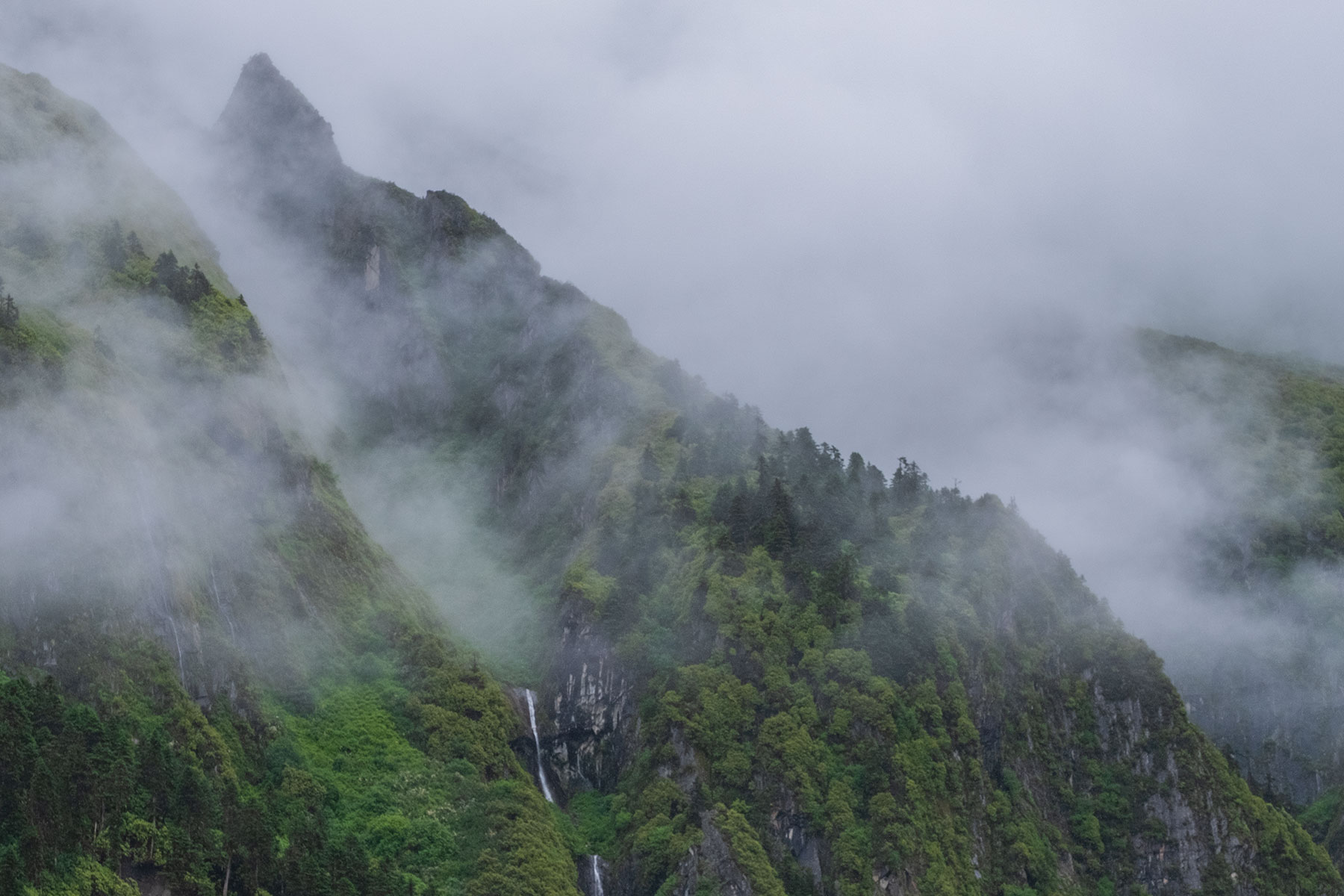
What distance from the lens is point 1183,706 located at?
17425 centimetres

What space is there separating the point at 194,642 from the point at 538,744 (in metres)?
42.1

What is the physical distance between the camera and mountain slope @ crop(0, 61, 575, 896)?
106 meters

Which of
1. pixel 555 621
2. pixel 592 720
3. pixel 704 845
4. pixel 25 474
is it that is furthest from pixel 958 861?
pixel 25 474

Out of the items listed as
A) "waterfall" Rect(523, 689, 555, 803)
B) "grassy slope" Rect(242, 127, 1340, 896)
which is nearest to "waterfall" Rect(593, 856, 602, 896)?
"grassy slope" Rect(242, 127, 1340, 896)

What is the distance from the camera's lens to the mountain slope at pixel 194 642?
106 meters

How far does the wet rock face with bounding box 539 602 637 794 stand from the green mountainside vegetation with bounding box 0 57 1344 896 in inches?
16.7

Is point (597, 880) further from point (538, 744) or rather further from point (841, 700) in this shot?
point (841, 700)

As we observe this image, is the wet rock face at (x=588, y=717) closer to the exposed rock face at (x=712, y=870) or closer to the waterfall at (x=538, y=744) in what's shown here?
the waterfall at (x=538, y=744)

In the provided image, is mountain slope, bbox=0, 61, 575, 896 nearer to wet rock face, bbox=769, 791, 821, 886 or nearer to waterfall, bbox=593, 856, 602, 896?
waterfall, bbox=593, 856, 602, 896

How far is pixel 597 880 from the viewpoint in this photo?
139750 millimetres

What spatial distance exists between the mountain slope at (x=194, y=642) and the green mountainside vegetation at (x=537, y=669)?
39 centimetres

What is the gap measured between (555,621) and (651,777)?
90.5ft

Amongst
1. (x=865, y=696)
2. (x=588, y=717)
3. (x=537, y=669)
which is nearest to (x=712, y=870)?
(x=865, y=696)

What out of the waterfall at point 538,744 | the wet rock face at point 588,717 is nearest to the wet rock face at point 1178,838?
the wet rock face at point 588,717
